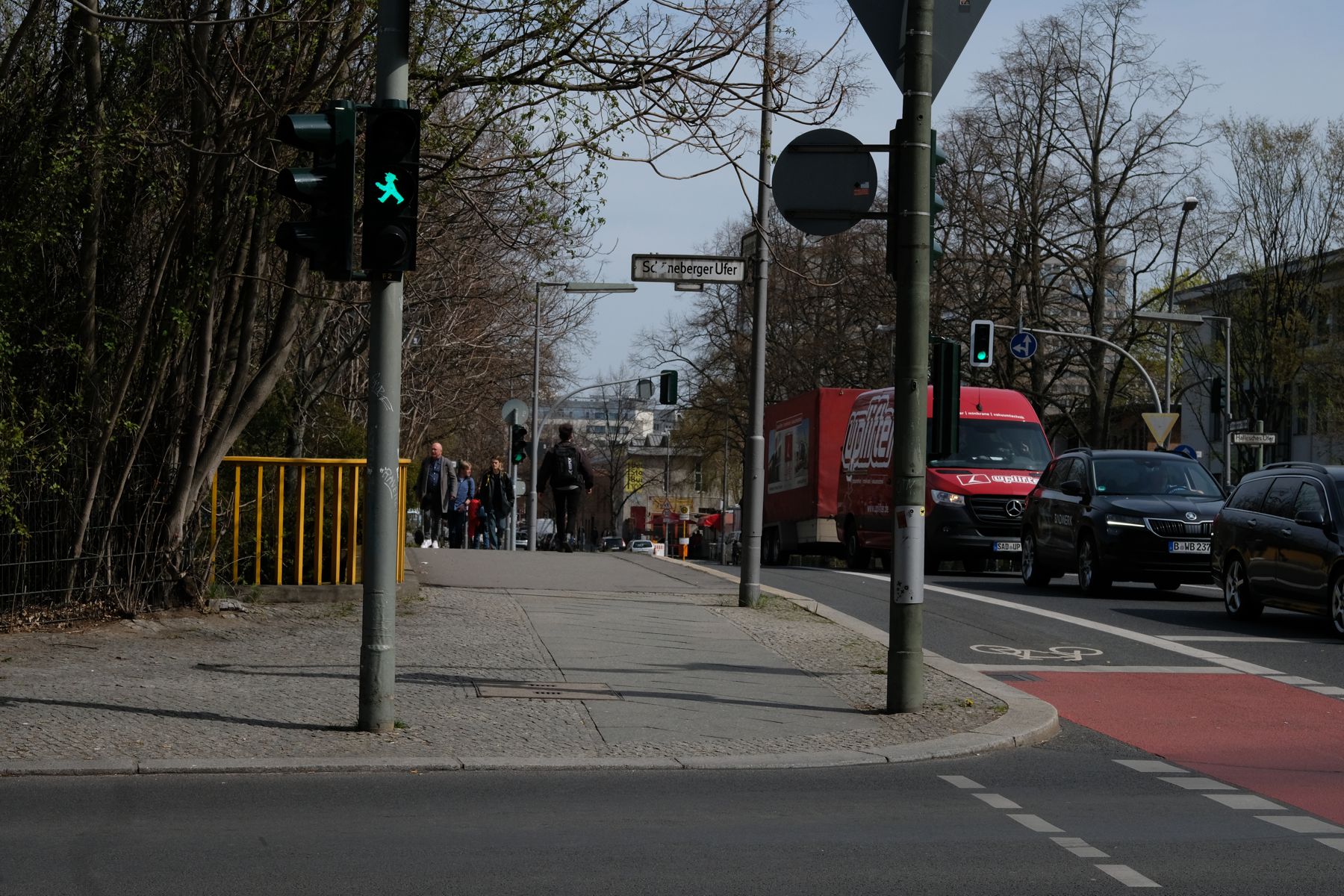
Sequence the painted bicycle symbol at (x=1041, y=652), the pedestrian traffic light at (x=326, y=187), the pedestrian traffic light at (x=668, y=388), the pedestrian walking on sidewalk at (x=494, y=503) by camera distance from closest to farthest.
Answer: the pedestrian traffic light at (x=326, y=187) < the painted bicycle symbol at (x=1041, y=652) < the pedestrian walking on sidewalk at (x=494, y=503) < the pedestrian traffic light at (x=668, y=388)

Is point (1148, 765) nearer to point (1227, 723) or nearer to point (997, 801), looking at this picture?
point (997, 801)

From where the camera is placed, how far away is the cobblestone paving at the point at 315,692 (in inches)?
332

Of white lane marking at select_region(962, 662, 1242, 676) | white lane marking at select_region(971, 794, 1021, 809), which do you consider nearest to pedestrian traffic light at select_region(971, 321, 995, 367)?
white lane marking at select_region(962, 662, 1242, 676)

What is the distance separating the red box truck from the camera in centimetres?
2378

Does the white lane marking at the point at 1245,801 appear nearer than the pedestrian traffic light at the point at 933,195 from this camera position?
Yes

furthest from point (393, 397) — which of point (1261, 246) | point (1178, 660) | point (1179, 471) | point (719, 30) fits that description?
point (1261, 246)

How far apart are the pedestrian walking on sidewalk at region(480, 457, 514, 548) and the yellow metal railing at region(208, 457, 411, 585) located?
17622 mm

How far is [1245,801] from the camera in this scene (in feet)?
24.9

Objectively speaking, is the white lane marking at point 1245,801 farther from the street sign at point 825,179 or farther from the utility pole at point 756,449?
the utility pole at point 756,449

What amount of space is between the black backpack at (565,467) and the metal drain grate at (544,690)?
1542 centimetres

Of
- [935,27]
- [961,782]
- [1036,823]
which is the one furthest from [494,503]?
[1036,823]

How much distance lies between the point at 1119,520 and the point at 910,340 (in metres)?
9.96

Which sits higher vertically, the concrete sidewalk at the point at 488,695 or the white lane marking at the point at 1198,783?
the concrete sidewalk at the point at 488,695

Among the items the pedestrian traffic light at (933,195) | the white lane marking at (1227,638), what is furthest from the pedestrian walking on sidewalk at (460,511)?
the pedestrian traffic light at (933,195)
